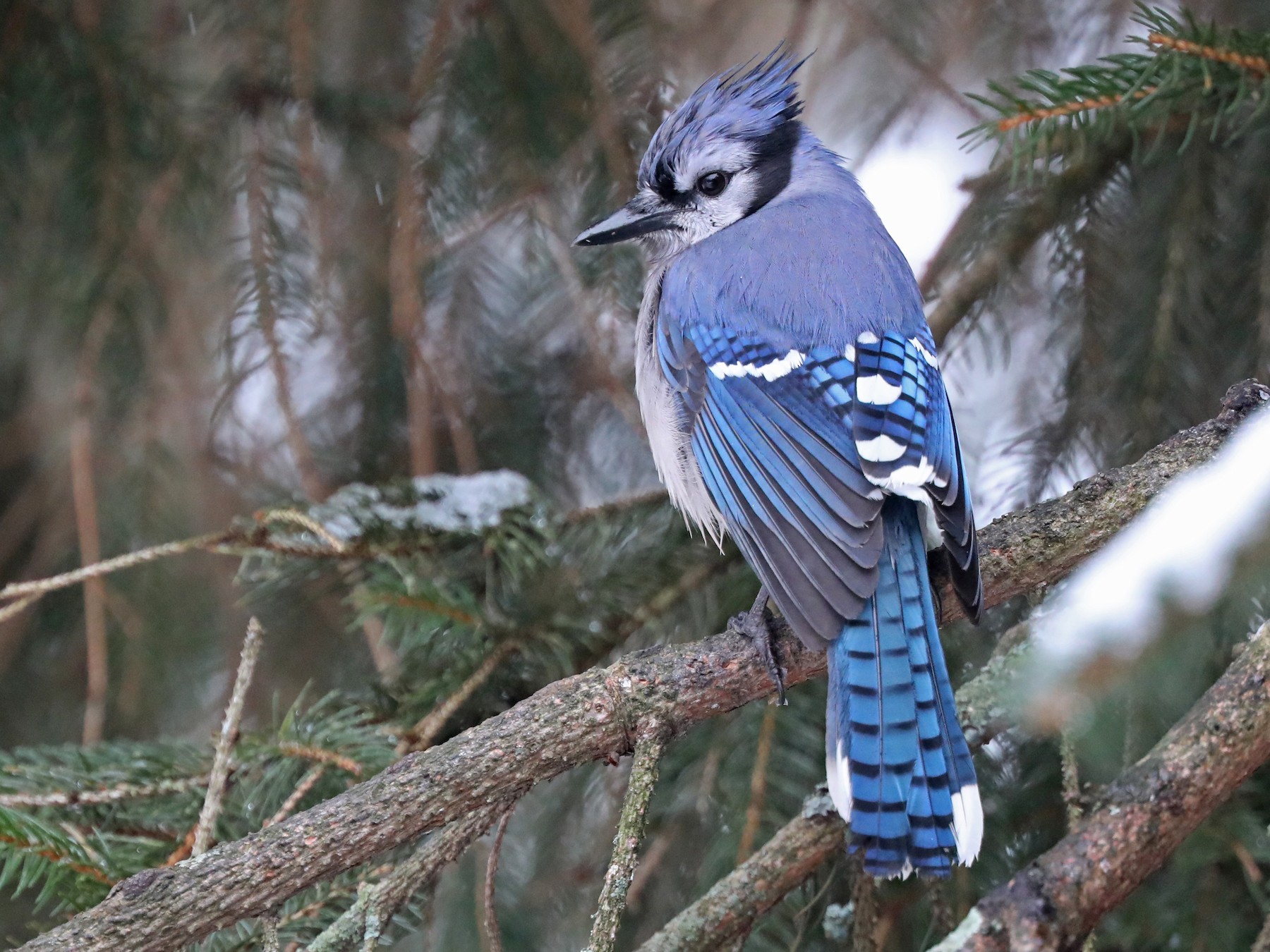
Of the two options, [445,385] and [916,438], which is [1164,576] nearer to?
[916,438]

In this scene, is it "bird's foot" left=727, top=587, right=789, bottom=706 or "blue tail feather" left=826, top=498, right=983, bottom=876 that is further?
"bird's foot" left=727, top=587, right=789, bottom=706

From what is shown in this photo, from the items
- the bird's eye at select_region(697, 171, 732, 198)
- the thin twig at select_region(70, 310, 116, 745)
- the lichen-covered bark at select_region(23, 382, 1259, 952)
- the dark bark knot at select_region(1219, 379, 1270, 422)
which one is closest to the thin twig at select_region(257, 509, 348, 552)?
the thin twig at select_region(70, 310, 116, 745)

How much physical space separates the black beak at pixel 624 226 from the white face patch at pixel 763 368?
0.30 m

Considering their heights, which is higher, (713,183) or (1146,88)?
(713,183)

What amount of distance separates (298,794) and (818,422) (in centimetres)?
79

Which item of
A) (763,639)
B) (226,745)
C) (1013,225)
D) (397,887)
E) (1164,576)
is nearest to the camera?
(1164,576)

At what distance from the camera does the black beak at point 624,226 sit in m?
1.94

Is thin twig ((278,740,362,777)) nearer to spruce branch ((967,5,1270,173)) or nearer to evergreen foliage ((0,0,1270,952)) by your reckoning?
evergreen foliage ((0,0,1270,952))

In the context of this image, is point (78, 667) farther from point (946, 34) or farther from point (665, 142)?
point (946, 34)

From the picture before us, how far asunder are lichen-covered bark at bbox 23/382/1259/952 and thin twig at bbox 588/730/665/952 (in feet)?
0.24

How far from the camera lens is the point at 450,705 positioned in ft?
5.17

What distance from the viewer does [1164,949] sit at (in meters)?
1.55

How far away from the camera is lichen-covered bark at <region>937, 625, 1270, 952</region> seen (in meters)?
0.93

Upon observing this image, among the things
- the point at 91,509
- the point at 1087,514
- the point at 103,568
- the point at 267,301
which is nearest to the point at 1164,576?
the point at 1087,514
